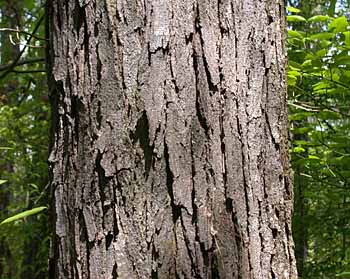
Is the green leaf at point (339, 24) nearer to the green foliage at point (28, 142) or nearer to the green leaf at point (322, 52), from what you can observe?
the green leaf at point (322, 52)

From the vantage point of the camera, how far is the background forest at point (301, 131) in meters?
2.67

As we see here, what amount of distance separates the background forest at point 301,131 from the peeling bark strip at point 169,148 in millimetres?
396

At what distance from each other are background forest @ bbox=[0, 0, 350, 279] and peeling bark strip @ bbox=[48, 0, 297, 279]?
40cm

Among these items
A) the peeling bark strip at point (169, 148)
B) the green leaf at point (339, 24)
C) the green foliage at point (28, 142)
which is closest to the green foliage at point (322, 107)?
the green leaf at point (339, 24)

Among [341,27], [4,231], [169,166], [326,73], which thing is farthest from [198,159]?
[4,231]

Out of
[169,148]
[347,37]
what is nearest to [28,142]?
[347,37]

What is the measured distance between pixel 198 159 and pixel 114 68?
24 centimetres

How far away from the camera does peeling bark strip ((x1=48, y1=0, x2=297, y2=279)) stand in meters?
1.06

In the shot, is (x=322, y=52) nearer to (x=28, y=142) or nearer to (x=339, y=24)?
(x=339, y=24)

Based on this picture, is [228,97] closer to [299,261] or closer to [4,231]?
[299,261]

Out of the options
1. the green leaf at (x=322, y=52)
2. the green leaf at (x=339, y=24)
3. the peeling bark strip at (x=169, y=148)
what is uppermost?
the green leaf at (x=339, y=24)

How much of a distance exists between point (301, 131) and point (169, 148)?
2175 mm

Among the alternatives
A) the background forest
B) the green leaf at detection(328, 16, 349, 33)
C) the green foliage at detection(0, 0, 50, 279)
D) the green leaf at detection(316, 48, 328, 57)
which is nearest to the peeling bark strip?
the background forest

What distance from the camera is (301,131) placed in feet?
10.3
